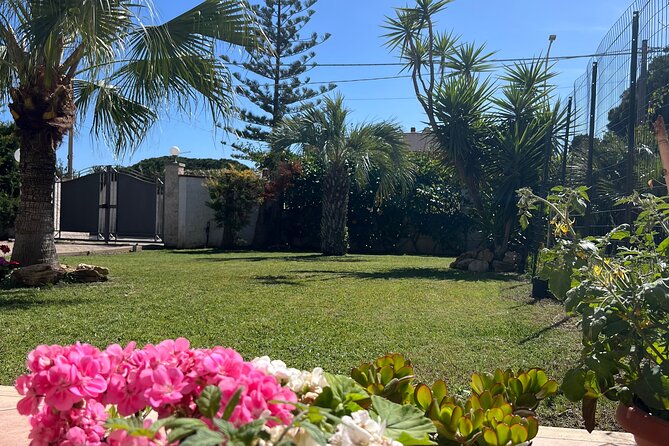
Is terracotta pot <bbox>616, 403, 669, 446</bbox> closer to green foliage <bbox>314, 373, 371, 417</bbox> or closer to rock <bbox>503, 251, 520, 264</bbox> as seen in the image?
green foliage <bbox>314, 373, 371, 417</bbox>

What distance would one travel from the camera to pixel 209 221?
59.8 feet

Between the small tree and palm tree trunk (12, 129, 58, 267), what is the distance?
9395 millimetres

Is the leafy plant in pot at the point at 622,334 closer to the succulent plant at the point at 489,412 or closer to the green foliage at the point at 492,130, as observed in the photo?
the succulent plant at the point at 489,412

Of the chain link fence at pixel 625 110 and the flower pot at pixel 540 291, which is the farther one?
the flower pot at pixel 540 291

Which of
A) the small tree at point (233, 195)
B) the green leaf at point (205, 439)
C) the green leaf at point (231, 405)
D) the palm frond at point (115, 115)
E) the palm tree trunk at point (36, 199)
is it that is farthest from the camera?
the small tree at point (233, 195)

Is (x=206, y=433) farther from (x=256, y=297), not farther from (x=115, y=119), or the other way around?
(x=115, y=119)

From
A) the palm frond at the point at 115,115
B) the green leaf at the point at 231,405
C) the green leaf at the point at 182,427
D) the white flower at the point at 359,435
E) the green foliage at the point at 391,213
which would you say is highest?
the palm frond at the point at 115,115

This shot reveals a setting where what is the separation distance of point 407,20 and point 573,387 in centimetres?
1281

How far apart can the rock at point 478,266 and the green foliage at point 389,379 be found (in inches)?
421

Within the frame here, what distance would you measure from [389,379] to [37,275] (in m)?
7.35

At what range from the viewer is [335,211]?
16250 mm

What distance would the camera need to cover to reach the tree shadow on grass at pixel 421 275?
9.94 metres

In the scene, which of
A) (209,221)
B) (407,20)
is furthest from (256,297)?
(209,221)

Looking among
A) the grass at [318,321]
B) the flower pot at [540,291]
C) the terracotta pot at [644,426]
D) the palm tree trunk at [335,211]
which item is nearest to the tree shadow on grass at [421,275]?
the grass at [318,321]
